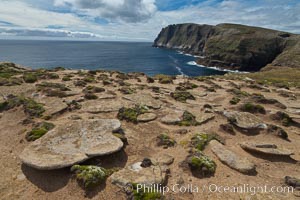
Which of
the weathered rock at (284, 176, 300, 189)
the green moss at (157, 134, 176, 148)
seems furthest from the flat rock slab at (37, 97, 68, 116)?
the weathered rock at (284, 176, 300, 189)

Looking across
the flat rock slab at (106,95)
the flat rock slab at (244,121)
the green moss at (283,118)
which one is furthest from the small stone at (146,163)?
the green moss at (283,118)

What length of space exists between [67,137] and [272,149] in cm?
1114

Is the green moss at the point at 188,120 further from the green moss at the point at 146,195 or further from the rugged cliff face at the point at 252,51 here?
the rugged cliff face at the point at 252,51

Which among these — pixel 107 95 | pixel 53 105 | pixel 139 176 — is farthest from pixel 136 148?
pixel 107 95

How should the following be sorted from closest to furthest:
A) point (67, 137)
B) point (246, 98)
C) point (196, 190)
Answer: point (196, 190), point (67, 137), point (246, 98)

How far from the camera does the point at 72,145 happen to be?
9461 mm

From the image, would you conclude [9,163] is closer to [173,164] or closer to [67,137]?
[67,137]

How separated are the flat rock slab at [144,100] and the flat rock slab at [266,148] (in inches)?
305

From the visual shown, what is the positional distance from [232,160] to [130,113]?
7.66m

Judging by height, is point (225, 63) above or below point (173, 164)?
below

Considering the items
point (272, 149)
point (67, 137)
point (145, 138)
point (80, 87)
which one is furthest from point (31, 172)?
point (80, 87)

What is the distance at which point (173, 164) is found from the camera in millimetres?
9359

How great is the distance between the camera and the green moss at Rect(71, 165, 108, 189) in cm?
761

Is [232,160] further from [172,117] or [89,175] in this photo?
[89,175]
